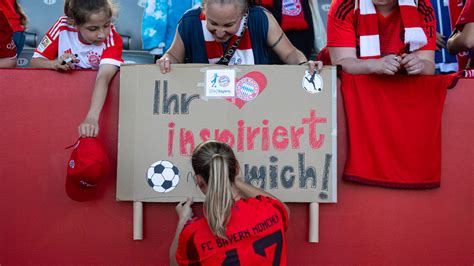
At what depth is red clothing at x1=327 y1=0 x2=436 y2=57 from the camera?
394 cm

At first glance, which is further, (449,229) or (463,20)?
(463,20)

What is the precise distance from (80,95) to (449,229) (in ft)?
6.98

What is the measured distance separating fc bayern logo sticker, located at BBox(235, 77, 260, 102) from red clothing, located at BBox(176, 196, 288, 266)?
777 mm

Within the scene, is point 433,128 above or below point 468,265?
above

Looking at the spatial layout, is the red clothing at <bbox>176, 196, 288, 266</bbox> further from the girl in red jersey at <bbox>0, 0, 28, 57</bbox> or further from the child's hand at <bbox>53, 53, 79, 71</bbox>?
the girl in red jersey at <bbox>0, 0, 28, 57</bbox>

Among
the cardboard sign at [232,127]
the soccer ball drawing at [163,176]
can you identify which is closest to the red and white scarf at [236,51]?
the cardboard sign at [232,127]

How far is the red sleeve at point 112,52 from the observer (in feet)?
12.4

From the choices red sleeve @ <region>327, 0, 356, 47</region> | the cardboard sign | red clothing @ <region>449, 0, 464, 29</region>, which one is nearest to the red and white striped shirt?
the cardboard sign

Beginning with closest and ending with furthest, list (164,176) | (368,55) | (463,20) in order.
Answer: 1. (164,176)
2. (368,55)
3. (463,20)

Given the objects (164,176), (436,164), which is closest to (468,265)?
(436,164)

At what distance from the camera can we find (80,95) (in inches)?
147

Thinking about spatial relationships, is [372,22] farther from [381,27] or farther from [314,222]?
[314,222]

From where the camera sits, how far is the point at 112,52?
385 centimetres

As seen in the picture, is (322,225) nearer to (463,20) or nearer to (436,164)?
(436,164)
